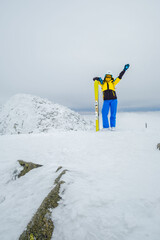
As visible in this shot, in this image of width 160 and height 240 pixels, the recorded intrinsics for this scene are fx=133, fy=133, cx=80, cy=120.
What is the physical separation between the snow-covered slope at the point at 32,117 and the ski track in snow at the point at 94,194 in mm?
19861

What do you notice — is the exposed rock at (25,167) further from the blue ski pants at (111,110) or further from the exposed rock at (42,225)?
the blue ski pants at (111,110)

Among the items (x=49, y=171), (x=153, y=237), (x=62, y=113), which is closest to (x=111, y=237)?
(x=153, y=237)

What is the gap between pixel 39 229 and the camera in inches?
58.8

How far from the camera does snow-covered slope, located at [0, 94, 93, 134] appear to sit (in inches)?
969

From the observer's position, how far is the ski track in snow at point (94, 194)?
1488mm

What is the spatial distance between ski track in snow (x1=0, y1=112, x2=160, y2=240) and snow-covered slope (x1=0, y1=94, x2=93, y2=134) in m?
19.9

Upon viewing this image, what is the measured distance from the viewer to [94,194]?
203 centimetres

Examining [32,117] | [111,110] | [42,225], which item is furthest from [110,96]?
[32,117]

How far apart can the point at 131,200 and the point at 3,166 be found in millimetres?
3449

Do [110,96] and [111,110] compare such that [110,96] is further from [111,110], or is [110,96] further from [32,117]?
[32,117]

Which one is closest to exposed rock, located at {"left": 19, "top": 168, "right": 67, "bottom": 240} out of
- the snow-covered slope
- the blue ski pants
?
the blue ski pants

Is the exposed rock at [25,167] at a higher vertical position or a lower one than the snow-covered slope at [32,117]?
lower

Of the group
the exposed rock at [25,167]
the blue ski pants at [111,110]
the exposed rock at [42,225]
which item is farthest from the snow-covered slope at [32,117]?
the exposed rock at [42,225]

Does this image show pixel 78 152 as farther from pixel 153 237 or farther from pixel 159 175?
pixel 153 237
